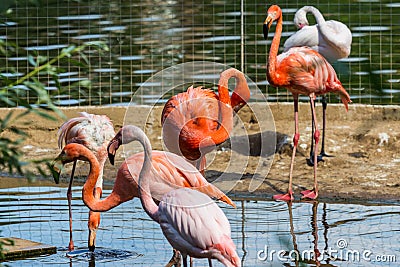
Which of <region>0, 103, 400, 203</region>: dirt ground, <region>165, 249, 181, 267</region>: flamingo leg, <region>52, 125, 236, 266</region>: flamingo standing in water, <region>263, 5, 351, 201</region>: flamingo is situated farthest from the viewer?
<region>0, 103, 400, 203</region>: dirt ground

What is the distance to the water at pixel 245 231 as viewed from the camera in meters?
5.25

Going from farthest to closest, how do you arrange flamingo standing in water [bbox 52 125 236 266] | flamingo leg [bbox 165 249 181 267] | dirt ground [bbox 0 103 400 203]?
dirt ground [bbox 0 103 400 203]
flamingo leg [bbox 165 249 181 267]
flamingo standing in water [bbox 52 125 236 266]

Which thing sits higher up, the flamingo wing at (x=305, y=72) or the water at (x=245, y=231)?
the flamingo wing at (x=305, y=72)

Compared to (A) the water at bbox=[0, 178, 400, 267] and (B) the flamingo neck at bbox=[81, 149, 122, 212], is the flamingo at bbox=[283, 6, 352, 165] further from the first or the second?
(B) the flamingo neck at bbox=[81, 149, 122, 212]

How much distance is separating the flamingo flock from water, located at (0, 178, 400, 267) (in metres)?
0.22

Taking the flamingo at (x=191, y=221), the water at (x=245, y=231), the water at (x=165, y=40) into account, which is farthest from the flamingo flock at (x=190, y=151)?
the water at (x=165, y=40)

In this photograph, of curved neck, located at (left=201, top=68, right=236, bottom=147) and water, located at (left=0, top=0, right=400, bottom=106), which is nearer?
curved neck, located at (left=201, top=68, right=236, bottom=147)

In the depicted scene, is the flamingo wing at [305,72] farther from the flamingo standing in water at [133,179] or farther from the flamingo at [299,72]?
the flamingo standing in water at [133,179]

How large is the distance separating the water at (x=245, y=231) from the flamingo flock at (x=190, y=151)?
224 mm

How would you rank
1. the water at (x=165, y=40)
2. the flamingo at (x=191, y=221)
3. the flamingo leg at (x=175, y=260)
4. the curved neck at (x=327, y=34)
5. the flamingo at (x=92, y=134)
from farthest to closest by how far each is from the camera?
the water at (x=165, y=40) → the curved neck at (x=327, y=34) → the flamingo at (x=92, y=134) → the flamingo leg at (x=175, y=260) → the flamingo at (x=191, y=221)

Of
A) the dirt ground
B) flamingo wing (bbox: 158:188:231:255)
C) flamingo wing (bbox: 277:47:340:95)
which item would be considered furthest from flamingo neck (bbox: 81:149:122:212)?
flamingo wing (bbox: 277:47:340:95)

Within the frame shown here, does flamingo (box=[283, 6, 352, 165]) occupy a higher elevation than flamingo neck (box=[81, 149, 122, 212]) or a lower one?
higher

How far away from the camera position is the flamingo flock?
173 inches

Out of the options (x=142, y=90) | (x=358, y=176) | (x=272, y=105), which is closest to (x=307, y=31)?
(x=272, y=105)
